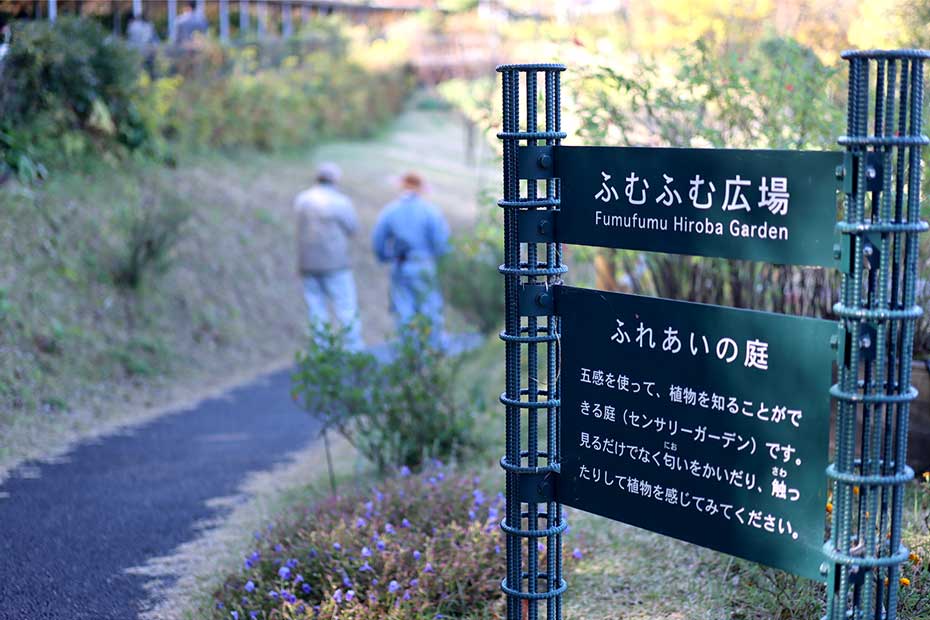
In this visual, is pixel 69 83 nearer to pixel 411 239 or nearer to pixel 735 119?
pixel 411 239

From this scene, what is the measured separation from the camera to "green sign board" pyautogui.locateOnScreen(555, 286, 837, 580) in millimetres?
2600

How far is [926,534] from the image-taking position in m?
4.05

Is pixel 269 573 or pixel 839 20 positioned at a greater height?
pixel 839 20

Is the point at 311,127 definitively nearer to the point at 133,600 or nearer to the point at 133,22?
the point at 133,22

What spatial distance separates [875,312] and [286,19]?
71.3 feet

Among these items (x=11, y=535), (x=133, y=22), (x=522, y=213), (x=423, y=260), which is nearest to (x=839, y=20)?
(x=423, y=260)

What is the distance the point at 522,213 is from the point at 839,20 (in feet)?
21.6

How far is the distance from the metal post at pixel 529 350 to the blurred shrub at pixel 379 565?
0.74m

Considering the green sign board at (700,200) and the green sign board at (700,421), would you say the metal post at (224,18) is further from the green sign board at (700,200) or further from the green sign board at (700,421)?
the green sign board at (700,421)

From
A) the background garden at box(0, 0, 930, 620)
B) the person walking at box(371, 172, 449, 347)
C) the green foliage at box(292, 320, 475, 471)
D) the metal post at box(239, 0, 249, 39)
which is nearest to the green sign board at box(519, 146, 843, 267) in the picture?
the background garden at box(0, 0, 930, 620)

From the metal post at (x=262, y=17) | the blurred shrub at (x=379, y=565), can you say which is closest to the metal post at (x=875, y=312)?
the blurred shrub at (x=379, y=565)

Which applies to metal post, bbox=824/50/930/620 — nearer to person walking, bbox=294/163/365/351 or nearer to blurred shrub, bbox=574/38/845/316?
blurred shrub, bbox=574/38/845/316

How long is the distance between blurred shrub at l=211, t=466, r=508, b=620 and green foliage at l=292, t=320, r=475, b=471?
3.85 ft

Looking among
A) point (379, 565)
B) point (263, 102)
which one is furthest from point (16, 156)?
point (263, 102)
